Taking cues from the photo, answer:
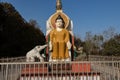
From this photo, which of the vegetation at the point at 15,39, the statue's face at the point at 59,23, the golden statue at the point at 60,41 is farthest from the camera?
the vegetation at the point at 15,39

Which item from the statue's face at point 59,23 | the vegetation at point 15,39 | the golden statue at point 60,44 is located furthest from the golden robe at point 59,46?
the vegetation at point 15,39

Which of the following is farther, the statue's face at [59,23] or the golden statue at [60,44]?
the statue's face at [59,23]

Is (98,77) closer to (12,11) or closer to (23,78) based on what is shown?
(23,78)

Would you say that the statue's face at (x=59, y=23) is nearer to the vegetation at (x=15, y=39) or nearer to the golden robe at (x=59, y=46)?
the golden robe at (x=59, y=46)

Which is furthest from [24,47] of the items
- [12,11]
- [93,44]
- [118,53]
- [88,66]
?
[88,66]

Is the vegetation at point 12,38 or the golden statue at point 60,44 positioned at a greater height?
the vegetation at point 12,38

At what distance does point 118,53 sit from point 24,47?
14.1 metres

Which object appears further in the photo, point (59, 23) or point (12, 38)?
point (12, 38)

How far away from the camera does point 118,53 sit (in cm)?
3703

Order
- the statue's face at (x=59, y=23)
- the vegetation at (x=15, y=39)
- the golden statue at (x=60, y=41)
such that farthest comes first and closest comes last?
the vegetation at (x=15, y=39) < the statue's face at (x=59, y=23) < the golden statue at (x=60, y=41)

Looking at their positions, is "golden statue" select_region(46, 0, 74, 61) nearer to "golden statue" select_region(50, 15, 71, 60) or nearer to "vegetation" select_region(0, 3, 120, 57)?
"golden statue" select_region(50, 15, 71, 60)

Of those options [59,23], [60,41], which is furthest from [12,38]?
[60,41]

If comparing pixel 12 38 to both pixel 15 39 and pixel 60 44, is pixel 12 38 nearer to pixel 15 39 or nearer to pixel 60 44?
pixel 15 39

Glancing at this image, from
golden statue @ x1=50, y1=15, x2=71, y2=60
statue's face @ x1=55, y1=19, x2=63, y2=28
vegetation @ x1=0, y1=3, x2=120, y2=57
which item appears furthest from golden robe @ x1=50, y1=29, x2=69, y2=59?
vegetation @ x1=0, y1=3, x2=120, y2=57
